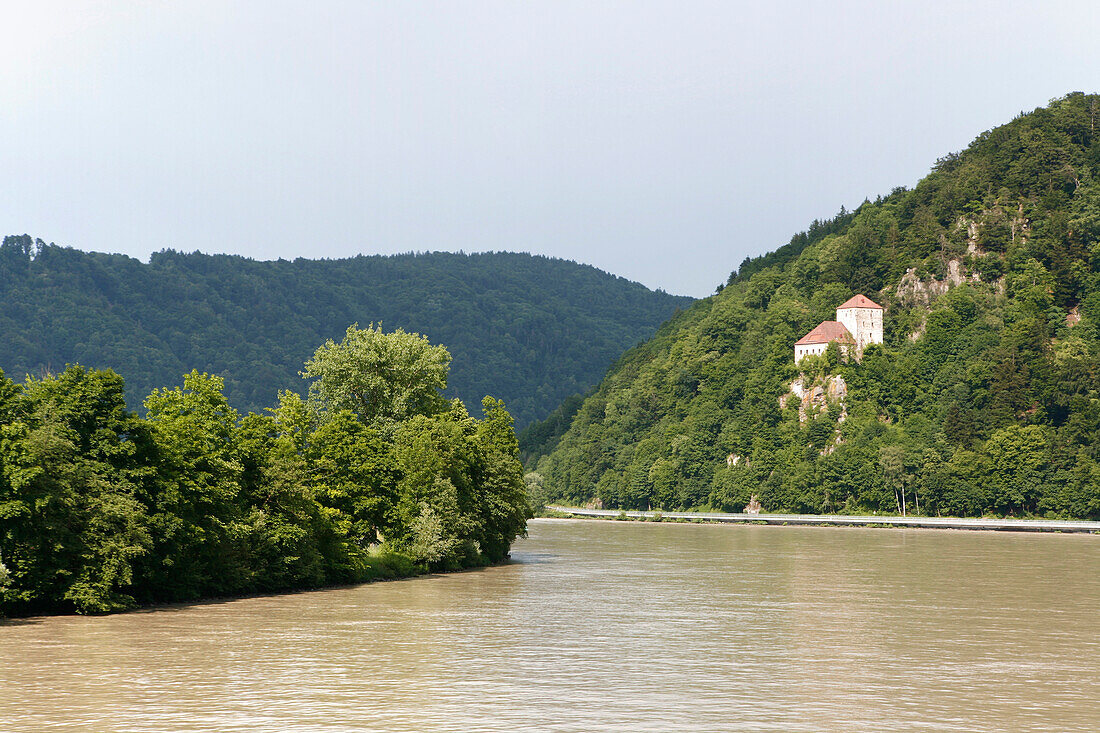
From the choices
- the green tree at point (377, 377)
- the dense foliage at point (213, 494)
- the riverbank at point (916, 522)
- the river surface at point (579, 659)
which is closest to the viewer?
the river surface at point (579, 659)

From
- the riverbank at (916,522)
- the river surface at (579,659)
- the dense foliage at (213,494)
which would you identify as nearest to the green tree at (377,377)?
the dense foliage at (213,494)

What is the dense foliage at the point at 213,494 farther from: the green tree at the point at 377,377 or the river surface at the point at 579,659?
the river surface at the point at 579,659

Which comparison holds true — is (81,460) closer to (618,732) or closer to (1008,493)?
(618,732)

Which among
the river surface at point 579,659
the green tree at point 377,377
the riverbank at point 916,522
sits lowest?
the river surface at point 579,659

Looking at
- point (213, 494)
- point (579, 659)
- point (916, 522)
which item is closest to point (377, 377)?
point (213, 494)

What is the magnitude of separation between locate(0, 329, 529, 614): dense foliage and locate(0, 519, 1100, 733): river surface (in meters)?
2.16

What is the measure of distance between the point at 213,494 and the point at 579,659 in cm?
2220

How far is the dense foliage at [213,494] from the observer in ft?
154

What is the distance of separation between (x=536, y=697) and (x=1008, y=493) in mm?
154019

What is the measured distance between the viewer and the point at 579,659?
3962cm

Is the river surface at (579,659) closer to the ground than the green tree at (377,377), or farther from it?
closer to the ground

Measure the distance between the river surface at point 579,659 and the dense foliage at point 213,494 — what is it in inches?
85.0

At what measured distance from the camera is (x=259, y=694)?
32.0 m

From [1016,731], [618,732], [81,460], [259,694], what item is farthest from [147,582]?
[1016,731]
